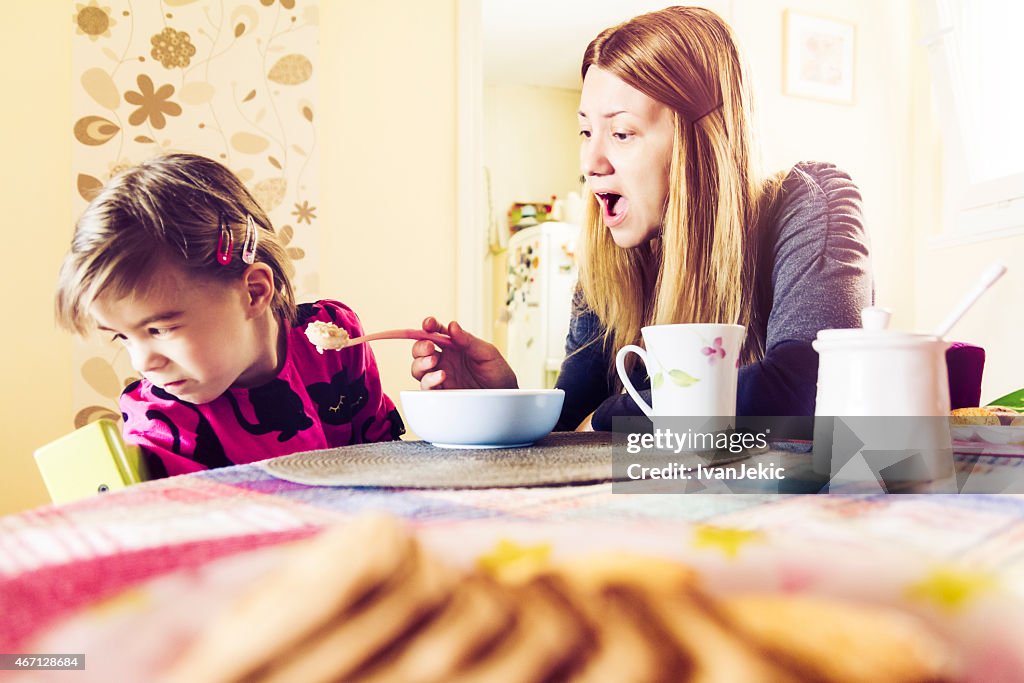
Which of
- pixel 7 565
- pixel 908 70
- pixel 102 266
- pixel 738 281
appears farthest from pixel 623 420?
pixel 908 70

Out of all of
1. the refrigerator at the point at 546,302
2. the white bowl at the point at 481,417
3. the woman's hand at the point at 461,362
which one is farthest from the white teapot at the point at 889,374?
the refrigerator at the point at 546,302

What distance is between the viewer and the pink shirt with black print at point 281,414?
98cm

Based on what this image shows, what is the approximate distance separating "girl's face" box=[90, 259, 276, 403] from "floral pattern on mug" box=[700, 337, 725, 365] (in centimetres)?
77

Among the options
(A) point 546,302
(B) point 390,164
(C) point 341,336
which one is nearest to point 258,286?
(C) point 341,336

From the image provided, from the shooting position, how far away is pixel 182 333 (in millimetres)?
1035

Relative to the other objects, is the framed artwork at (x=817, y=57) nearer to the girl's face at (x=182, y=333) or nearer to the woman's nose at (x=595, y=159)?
the woman's nose at (x=595, y=159)

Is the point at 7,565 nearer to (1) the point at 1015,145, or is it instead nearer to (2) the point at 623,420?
(2) the point at 623,420

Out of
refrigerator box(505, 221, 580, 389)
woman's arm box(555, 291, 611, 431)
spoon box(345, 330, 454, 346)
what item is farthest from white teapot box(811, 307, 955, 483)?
refrigerator box(505, 221, 580, 389)

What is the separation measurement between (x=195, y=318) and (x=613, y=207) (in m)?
0.77

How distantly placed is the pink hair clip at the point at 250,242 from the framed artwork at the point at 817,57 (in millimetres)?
2193

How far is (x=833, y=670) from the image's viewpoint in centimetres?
21

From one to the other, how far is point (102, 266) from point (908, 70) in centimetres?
303

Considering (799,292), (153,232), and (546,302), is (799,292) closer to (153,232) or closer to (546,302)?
(153,232)

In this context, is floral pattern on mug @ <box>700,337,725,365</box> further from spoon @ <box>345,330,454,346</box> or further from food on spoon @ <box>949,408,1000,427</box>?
spoon @ <box>345,330,454,346</box>
